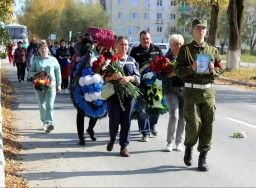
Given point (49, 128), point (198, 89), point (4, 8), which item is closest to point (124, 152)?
point (198, 89)

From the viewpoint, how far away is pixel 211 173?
7.48 m

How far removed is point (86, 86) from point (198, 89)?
247 centimetres

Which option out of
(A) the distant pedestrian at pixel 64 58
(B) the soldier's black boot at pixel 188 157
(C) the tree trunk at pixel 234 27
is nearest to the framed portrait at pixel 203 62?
(B) the soldier's black boot at pixel 188 157

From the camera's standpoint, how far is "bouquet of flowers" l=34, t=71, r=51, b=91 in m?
10.3

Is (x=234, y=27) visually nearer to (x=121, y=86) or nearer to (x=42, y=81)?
(x=42, y=81)

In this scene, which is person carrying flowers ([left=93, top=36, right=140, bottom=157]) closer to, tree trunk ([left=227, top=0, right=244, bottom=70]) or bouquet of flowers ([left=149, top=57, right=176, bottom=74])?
bouquet of flowers ([left=149, top=57, right=176, bottom=74])

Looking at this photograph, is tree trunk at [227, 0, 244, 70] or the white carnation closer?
the white carnation

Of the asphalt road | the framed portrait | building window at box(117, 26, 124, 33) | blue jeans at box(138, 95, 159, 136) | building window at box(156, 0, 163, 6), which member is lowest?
the asphalt road

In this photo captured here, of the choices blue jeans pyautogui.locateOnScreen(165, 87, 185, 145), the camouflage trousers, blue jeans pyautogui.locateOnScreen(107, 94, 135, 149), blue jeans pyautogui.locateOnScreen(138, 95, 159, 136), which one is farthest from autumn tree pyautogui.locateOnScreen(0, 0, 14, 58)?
the camouflage trousers

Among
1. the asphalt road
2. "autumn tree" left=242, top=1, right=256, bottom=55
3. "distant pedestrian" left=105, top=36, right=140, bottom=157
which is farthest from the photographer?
"autumn tree" left=242, top=1, right=256, bottom=55

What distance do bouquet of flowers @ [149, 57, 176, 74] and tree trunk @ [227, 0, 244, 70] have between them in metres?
19.2

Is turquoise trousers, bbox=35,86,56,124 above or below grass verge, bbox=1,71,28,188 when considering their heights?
above

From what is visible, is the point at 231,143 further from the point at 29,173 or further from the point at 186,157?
the point at 29,173

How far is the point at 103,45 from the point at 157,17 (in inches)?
4218
